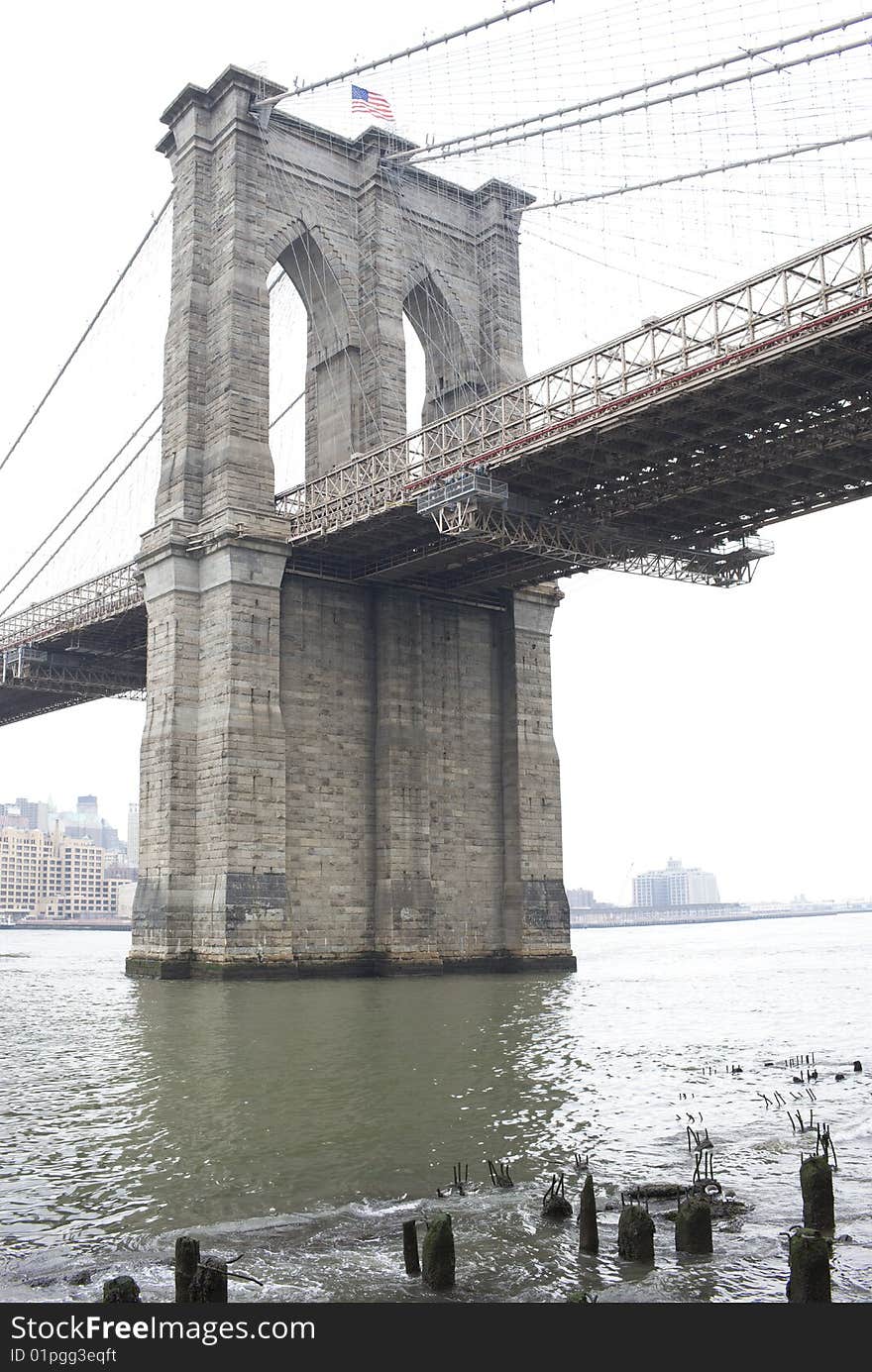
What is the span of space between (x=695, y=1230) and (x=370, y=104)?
44.2m

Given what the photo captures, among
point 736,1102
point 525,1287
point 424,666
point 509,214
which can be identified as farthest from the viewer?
point 509,214

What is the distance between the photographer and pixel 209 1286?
751cm

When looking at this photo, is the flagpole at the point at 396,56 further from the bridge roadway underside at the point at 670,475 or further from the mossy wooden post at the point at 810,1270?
the mossy wooden post at the point at 810,1270

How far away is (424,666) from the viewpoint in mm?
47281

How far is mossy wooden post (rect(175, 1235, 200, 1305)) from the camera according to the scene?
7.57 metres

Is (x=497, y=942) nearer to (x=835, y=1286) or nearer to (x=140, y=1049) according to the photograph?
(x=140, y=1049)

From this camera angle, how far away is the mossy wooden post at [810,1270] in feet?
24.6

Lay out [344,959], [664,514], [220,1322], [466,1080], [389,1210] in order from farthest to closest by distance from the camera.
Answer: [344,959] → [664,514] → [466,1080] → [389,1210] → [220,1322]

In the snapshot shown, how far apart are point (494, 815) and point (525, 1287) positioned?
4049 cm

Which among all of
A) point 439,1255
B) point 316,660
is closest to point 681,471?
point 316,660

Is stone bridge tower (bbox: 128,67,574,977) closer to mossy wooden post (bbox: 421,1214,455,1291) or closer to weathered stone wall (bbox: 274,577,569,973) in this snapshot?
weathered stone wall (bbox: 274,577,569,973)

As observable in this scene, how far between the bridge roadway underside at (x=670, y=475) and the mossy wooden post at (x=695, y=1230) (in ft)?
74.5

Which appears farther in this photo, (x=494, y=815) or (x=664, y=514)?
(x=494, y=815)

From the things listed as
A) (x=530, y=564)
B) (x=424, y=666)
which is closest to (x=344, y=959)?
(x=424, y=666)
